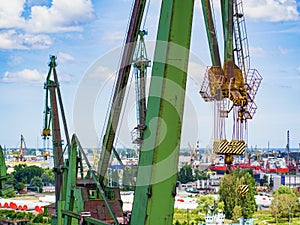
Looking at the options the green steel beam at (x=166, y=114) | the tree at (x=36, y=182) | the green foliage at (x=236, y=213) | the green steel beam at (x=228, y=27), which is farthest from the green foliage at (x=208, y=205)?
the green steel beam at (x=166, y=114)

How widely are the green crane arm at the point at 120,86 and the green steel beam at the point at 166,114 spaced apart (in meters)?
3.32

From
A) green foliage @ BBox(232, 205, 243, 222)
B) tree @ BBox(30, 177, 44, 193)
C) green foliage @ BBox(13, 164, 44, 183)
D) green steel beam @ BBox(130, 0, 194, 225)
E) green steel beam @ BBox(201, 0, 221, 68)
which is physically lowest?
green foliage @ BBox(232, 205, 243, 222)

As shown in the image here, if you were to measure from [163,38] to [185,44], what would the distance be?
0.22m

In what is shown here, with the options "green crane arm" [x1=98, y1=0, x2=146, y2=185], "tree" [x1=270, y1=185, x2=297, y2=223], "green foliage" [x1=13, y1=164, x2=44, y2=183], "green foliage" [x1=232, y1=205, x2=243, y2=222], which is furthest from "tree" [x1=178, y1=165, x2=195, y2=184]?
"green crane arm" [x1=98, y1=0, x2=146, y2=185]

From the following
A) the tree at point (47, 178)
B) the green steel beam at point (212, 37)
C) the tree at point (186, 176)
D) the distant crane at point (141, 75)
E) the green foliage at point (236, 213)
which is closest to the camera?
the green steel beam at point (212, 37)

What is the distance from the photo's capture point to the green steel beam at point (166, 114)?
4691mm

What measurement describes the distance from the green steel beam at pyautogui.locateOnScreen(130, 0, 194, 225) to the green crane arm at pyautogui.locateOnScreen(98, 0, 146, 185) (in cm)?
332

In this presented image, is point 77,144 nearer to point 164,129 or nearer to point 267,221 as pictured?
point 164,129

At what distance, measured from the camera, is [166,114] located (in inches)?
185

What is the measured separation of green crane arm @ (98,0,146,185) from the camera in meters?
8.25

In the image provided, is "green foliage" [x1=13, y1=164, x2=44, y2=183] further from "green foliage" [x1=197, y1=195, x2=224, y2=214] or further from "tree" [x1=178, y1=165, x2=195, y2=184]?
"green foliage" [x1=197, y1=195, x2=224, y2=214]

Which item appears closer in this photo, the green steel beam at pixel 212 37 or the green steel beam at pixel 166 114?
the green steel beam at pixel 166 114

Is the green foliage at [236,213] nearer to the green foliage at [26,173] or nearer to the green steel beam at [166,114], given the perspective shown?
the green steel beam at [166,114]

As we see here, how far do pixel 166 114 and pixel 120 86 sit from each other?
4.89m
